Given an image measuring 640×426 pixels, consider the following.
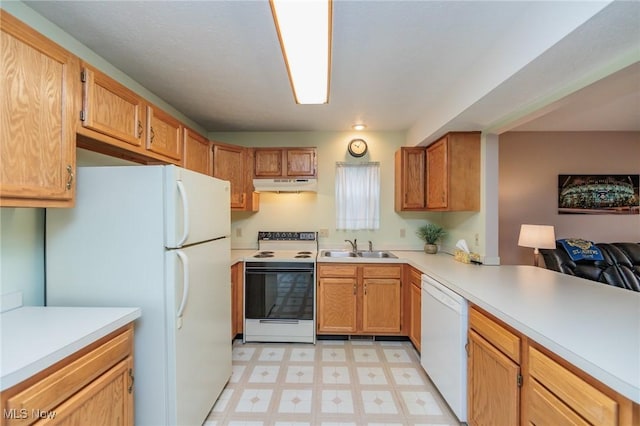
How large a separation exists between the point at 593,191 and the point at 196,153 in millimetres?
4895

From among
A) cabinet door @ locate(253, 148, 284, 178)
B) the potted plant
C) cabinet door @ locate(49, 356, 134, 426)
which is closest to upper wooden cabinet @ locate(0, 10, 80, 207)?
cabinet door @ locate(49, 356, 134, 426)

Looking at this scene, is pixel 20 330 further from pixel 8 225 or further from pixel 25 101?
pixel 25 101

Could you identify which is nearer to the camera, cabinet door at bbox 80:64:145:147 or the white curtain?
cabinet door at bbox 80:64:145:147

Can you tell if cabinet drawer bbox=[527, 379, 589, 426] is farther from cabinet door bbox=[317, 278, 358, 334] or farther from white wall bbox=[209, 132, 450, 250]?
white wall bbox=[209, 132, 450, 250]

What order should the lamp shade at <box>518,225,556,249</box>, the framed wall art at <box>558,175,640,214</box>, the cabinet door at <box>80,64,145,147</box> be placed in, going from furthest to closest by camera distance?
the framed wall art at <box>558,175,640,214</box> → the lamp shade at <box>518,225,556,249</box> → the cabinet door at <box>80,64,145,147</box>

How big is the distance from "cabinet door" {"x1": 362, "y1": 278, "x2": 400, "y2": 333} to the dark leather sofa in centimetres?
171

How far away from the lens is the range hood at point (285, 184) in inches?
121

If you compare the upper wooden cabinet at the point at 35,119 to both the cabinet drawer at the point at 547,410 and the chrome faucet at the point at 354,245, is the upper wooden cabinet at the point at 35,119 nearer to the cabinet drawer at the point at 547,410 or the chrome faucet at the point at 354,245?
the cabinet drawer at the point at 547,410

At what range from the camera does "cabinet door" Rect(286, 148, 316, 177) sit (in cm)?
316

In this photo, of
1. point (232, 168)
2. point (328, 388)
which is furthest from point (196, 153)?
point (328, 388)

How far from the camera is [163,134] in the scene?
2078mm

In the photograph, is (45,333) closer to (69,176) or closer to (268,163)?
(69,176)

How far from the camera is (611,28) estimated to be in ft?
3.49

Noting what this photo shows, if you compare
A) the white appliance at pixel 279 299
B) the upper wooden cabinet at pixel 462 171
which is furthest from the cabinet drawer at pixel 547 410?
the white appliance at pixel 279 299
